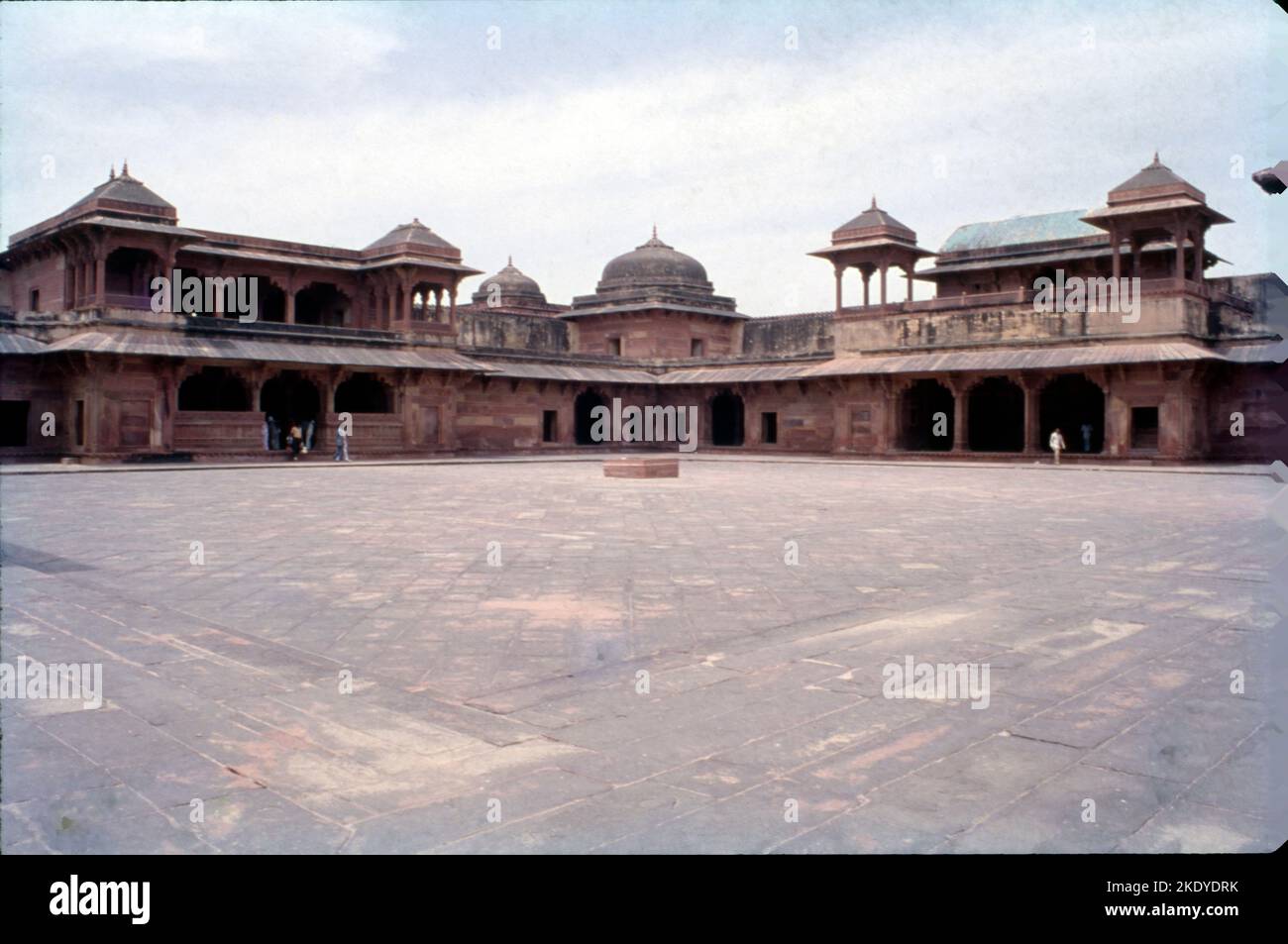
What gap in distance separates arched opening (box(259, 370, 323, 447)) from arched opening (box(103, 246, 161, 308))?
165 inches

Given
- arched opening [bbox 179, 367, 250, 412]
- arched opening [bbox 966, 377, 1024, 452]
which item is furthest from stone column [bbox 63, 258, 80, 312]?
arched opening [bbox 966, 377, 1024, 452]

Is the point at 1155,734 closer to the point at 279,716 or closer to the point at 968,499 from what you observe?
the point at 279,716

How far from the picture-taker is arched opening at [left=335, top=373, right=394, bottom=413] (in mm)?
29719

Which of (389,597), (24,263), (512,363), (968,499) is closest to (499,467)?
(512,363)

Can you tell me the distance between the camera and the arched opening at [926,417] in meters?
29.7

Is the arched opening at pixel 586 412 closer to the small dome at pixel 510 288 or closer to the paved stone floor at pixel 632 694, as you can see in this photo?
the small dome at pixel 510 288

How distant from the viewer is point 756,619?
5.39 m

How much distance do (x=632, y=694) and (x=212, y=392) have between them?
90.2 feet

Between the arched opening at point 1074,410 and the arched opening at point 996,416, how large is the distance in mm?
762

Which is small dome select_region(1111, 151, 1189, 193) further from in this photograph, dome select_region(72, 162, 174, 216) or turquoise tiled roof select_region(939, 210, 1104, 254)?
dome select_region(72, 162, 174, 216)

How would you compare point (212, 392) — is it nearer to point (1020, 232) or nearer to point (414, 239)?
point (414, 239)

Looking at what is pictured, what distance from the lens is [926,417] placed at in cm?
3050
